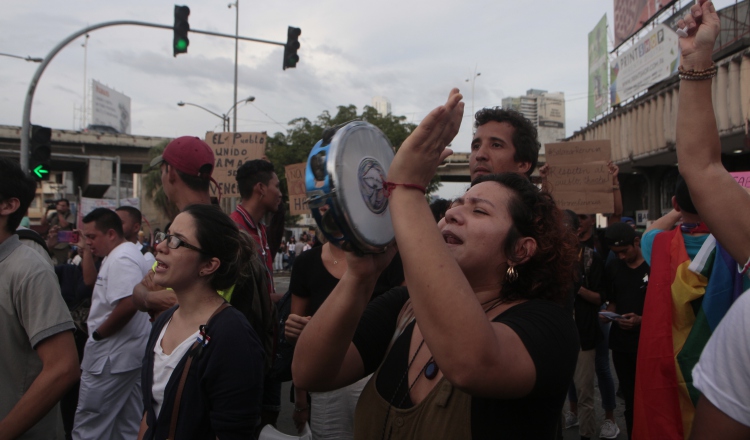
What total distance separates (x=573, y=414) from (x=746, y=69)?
15279 millimetres

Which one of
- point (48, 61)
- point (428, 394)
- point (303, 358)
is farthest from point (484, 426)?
point (48, 61)

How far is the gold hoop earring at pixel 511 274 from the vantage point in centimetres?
176

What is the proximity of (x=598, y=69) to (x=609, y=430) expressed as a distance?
38754mm

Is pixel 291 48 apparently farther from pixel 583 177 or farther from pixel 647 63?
pixel 647 63

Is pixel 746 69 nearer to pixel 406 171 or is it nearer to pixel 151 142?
pixel 406 171

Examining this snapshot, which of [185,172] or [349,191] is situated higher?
[185,172]

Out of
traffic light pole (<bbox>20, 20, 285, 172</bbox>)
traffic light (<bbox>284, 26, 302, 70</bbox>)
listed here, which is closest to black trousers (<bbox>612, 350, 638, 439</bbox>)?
traffic light pole (<bbox>20, 20, 285, 172</bbox>)

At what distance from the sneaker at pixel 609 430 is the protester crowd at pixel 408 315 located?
2.53 meters

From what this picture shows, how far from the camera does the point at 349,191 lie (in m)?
1.49

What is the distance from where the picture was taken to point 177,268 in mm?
2664

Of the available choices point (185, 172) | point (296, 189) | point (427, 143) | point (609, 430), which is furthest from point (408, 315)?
point (296, 189)

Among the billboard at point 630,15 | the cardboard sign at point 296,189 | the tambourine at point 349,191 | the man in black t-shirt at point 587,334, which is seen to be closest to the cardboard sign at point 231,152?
the cardboard sign at point 296,189

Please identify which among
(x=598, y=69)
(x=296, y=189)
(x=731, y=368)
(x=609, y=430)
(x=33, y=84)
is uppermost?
(x=598, y=69)

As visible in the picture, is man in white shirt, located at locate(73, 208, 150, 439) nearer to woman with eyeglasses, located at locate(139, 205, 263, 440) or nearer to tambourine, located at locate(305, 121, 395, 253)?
woman with eyeglasses, located at locate(139, 205, 263, 440)
